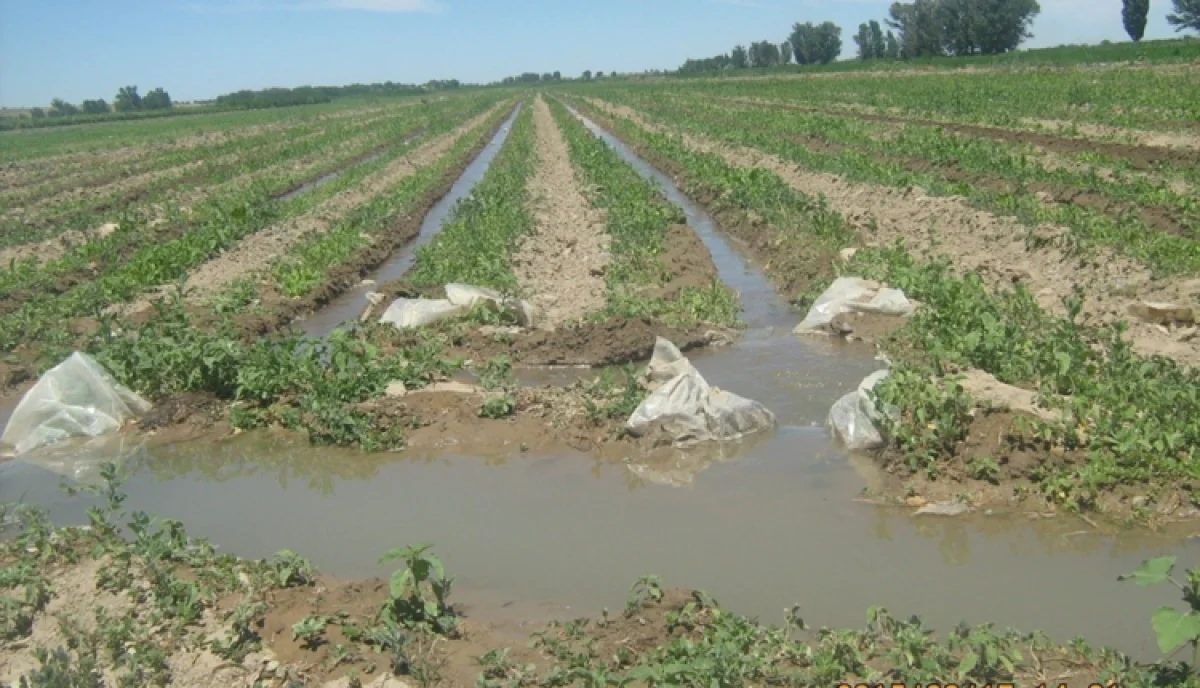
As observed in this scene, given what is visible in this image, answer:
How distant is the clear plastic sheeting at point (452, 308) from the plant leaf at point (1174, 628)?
22.7ft

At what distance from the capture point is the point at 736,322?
9742 millimetres

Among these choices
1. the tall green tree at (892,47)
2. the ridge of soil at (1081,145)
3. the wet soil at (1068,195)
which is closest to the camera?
the wet soil at (1068,195)

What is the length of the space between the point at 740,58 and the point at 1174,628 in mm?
105241

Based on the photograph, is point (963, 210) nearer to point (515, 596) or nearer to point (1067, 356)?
point (1067, 356)

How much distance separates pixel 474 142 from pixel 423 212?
15.3 meters

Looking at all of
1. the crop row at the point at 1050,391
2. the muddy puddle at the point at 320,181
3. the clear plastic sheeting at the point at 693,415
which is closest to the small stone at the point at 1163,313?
the crop row at the point at 1050,391

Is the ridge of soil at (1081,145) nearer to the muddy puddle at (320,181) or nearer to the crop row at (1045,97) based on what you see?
the crop row at (1045,97)

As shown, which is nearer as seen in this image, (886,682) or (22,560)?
(886,682)

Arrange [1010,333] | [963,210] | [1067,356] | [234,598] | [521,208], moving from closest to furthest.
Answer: [234,598], [1067,356], [1010,333], [963,210], [521,208]

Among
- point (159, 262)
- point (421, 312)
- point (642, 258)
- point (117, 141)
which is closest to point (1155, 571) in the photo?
point (421, 312)

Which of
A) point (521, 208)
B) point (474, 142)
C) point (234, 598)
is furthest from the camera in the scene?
point (474, 142)

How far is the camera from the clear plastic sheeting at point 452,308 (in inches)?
378

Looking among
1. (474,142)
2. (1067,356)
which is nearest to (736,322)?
(1067,356)
